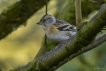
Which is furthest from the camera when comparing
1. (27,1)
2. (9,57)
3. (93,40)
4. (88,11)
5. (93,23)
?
(9,57)

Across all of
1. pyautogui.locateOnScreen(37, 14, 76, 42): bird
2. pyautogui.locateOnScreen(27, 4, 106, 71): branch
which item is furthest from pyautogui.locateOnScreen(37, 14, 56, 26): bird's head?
pyautogui.locateOnScreen(27, 4, 106, 71): branch

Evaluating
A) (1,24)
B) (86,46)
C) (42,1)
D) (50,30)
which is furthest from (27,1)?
(86,46)

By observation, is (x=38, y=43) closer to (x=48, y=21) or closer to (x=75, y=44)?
(x=48, y=21)

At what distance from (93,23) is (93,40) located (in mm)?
196

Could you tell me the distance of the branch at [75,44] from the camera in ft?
6.72

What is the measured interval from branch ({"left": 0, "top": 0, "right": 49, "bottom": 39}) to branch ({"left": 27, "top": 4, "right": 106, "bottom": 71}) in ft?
6.21

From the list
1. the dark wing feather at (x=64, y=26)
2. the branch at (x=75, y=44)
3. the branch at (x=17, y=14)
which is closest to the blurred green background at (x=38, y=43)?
the branch at (x=17, y=14)

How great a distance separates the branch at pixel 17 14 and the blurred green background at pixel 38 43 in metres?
0.14

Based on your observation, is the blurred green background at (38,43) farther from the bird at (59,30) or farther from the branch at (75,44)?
the branch at (75,44)

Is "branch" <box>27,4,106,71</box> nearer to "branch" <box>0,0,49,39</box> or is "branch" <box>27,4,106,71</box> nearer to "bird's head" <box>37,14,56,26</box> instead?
"bird's head" <box>37,14,56,26</box>

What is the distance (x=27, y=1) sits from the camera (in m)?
4.35

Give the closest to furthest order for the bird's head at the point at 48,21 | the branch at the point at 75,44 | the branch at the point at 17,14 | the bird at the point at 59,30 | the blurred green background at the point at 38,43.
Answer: the branch at the point at 75,44 < the bird at the point at 59,30 < the blurred green background at the point at 38,43 < the bird's head at the point at 48,21 < the branch at the point at 17,14

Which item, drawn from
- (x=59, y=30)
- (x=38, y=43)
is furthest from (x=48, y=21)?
(x=38, y=43)

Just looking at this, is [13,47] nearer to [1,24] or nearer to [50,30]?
[1,24]
